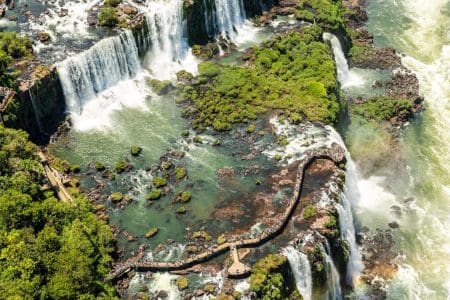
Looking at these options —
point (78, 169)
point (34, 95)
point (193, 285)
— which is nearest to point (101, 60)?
point (34, 95)

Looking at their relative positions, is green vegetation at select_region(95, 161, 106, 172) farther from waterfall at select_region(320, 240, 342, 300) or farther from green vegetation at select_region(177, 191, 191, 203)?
waterfall at select_region(320, 240, 342, 300)

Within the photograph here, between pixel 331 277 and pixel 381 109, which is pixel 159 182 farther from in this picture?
pixel 381 109

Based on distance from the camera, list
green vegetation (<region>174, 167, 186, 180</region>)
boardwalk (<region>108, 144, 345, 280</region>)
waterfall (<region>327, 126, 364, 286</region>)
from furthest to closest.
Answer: green vegetation (<region>174, 167, 186, 180</region>), waterfall (<region>327, 126, 364, 286</region>), boardwalk (<region>108, 144, 345, 280</region>)

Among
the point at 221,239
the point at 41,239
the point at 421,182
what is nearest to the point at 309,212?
the point at 221,239

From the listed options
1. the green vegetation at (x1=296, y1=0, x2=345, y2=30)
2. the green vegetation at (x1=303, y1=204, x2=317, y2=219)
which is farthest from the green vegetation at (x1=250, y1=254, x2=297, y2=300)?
the green vegetation at (x1=296, y1=0, x2=345, y2=30)

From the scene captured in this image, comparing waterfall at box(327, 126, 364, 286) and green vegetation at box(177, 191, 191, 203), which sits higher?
green vegetation at box(177, 191, 191, 203)
